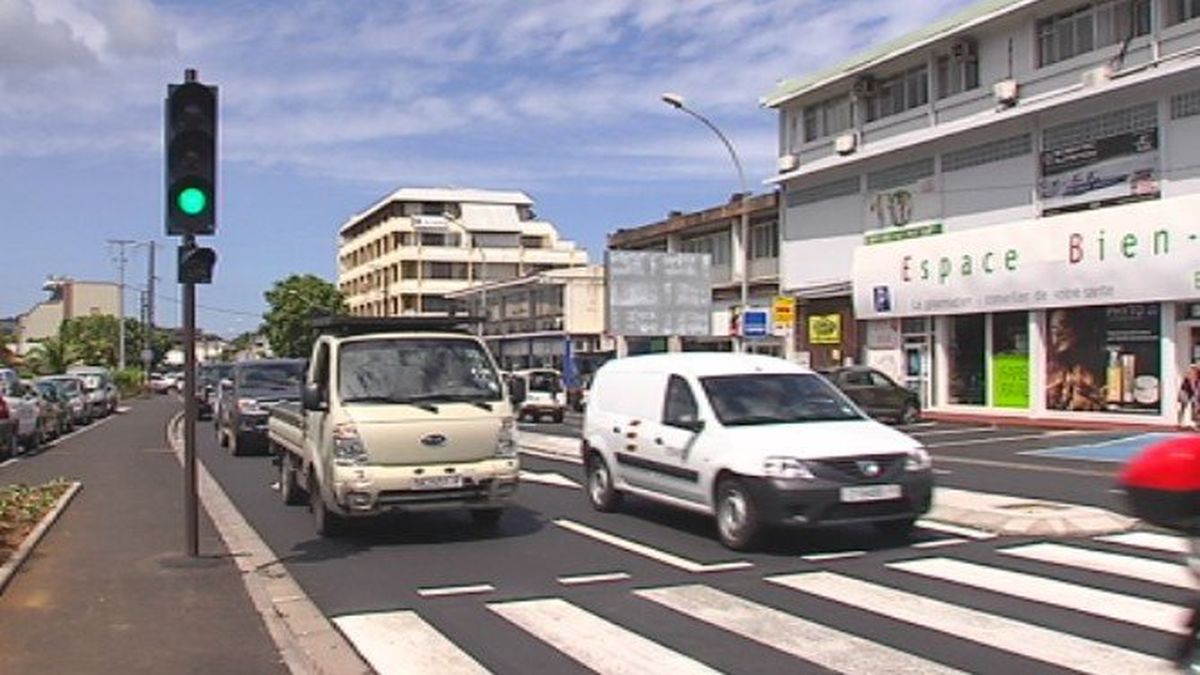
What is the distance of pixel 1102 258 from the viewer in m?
27.7

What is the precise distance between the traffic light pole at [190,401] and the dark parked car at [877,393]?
76.4ft

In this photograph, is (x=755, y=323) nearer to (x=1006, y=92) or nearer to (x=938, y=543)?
(x=1006, y=92)

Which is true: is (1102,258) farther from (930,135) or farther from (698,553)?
(698,553)

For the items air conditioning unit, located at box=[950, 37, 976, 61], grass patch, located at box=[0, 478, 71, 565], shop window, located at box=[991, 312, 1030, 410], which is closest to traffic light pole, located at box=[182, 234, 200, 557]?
grass patch, located at box=[0, 478, 71, 565]

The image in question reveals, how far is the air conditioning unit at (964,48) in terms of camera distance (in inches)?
1305

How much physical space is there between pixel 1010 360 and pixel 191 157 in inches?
1020

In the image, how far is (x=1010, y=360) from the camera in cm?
3155

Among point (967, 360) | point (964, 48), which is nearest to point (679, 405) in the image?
point (967, 360)

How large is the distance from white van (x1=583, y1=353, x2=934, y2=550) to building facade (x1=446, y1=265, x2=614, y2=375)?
4176cm

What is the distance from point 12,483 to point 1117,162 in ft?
78.2

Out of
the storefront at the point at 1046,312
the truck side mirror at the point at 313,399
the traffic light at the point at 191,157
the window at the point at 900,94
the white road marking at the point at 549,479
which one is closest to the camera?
the traffic light at the point at 191,157

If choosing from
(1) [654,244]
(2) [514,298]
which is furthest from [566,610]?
(2) [514,298]

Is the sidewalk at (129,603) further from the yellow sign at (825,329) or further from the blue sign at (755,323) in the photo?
the yellow sign at (825,329)

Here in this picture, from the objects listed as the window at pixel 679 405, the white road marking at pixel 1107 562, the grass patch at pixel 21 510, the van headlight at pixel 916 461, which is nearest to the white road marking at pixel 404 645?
the grass patch at pixel 21 510
